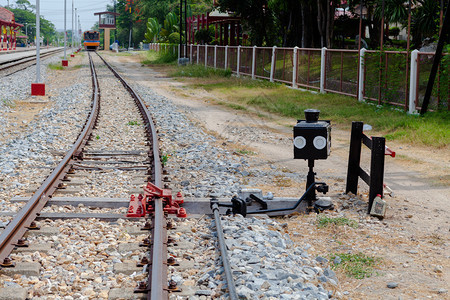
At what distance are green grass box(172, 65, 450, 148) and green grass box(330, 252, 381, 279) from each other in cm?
750

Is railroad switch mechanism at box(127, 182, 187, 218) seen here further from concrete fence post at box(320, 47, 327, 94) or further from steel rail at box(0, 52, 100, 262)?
concrete fence post at box(320, 47, 327, 94)

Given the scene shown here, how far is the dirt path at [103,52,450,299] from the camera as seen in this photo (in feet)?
16.7

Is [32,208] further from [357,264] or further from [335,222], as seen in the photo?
[357,264]

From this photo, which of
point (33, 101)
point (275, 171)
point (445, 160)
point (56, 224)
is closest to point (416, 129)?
point (445, 160)

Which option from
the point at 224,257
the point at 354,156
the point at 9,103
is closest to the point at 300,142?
the point at 354,156

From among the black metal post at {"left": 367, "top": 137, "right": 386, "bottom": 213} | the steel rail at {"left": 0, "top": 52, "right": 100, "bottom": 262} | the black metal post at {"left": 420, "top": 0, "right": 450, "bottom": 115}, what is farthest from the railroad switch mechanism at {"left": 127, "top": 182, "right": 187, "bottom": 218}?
the black metal post at {"left": 420, "top": 0, "right": 450, "bottom": 115}

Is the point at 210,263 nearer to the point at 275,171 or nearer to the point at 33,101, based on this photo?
the point at 275,171

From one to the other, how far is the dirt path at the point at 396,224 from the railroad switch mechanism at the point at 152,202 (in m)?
1.26

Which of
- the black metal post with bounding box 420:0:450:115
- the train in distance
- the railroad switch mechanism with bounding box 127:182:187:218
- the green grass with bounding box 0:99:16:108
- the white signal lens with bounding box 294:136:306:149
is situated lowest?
the railroad switch mechanism with bounding box 127:182:187:218

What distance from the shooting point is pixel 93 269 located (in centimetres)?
507

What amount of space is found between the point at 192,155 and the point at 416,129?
5.99 m

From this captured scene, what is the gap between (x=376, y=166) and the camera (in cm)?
714

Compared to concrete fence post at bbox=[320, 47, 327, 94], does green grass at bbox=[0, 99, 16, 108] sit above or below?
below

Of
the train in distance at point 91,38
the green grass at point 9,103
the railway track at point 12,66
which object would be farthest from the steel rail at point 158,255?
the train in distance at point 91,38
